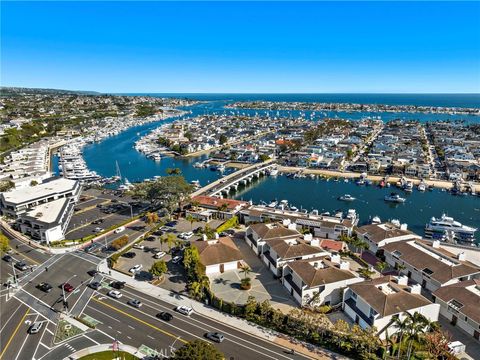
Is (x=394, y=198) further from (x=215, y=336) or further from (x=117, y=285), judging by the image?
(x=117, y=285)

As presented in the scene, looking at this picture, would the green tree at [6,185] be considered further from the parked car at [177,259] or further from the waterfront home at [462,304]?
the waterfront home at [462,304]

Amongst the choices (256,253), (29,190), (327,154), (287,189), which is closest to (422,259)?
(256,253)

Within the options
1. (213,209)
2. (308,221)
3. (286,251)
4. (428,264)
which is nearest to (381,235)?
(428,264)

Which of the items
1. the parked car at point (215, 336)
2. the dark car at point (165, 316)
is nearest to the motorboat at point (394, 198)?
the parked car at point (215, 336)

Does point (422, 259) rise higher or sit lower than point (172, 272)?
higher

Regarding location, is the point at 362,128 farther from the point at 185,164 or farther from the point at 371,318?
the point at 371,318
